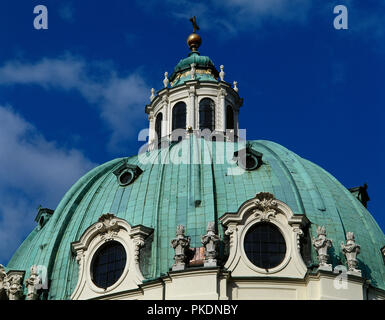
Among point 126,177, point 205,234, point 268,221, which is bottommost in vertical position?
point 205,234

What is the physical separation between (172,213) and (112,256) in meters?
3.17

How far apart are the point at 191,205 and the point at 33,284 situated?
24.9 feet

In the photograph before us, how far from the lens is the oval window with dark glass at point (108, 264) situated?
Result: 137 ft

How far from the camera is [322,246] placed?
130ft

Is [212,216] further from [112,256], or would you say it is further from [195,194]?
[112,256]

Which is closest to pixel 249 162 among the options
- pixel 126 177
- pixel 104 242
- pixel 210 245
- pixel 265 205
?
pixel 265 205

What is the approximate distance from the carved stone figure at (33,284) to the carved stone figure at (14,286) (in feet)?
1.63

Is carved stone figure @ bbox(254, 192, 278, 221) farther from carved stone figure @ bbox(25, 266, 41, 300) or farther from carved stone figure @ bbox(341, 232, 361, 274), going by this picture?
carved stone figure @ bbox(25, 266, 41, 300)

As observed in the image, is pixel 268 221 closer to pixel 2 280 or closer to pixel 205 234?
pixel 205 234

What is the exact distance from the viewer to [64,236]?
45.1 metres

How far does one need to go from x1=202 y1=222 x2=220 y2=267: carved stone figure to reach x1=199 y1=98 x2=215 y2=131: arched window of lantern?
42.0ft

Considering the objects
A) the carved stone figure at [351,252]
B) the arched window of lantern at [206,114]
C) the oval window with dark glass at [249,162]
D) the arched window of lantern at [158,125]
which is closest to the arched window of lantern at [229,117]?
the arched window of lantern at [206,114]

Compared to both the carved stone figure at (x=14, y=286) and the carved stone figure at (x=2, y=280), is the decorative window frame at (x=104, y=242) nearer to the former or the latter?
the carved stone figure at (x=14, y=286)
